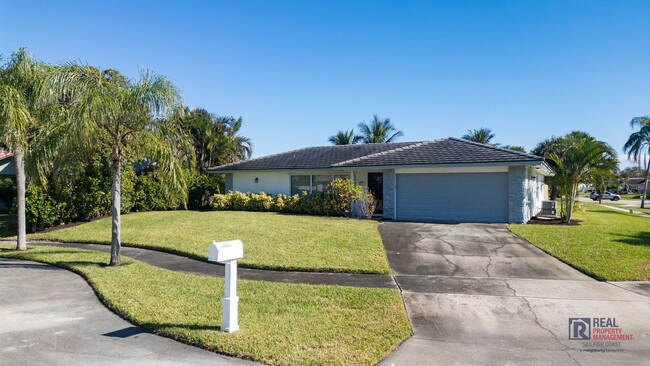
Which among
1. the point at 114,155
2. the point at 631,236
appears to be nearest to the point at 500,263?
the point at 631,236

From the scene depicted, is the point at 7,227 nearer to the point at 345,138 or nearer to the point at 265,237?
Result: the point at 265,237

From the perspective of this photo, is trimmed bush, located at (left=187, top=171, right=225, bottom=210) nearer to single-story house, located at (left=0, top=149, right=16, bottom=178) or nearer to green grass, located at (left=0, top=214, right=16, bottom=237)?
green grass, located at (left=0, top=214, right=16, bottom=237)

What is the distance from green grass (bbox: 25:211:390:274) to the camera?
9.12m

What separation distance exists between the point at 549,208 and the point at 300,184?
14334 mm

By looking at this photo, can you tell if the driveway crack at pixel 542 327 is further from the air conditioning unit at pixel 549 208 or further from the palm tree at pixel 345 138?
the palm tree at pixel 345 138

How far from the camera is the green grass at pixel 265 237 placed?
9.12 m

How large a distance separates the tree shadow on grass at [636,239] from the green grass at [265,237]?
7841 mm

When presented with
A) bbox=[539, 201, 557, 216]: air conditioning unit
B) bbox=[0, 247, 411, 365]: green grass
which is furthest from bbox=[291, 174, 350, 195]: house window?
bbox=[0, 247, 411, 365]: green grass

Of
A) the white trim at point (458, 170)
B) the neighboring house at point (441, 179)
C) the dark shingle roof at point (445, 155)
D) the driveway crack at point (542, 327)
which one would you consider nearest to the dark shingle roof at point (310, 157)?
the neighboring house at point (441, 179)

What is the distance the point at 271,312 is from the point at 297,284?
1.69m

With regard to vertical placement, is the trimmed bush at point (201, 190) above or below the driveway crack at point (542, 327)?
above

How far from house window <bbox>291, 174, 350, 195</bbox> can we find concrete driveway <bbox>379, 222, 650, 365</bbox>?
958cm


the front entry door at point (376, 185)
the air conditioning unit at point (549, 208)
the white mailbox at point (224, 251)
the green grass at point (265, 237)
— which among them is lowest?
the green grass at point (265, 237)

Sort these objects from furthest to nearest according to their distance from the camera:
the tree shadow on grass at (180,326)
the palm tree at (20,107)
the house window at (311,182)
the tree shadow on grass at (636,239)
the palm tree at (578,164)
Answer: the house window at (311,182) → the palm tree at (578,164) → the tree shadow on grass at (636,239) → the palm tree at (20,107) → the tree shadow on grass at (180,326)
